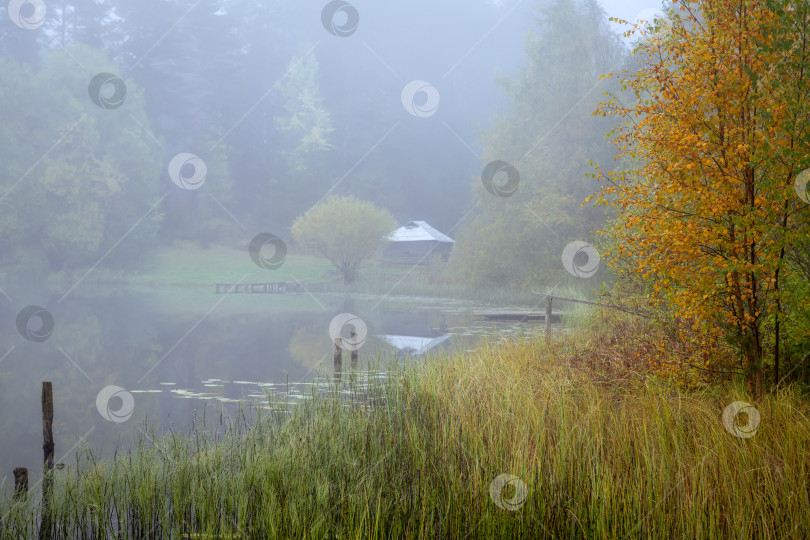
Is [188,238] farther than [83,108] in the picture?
Yes

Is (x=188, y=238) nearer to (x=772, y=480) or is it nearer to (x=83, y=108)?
(x=83, y=108)

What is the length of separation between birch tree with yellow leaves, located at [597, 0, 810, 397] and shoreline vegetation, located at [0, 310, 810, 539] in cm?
89

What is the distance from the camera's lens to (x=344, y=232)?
3769 centimetres

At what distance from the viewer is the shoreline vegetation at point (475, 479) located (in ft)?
14.5

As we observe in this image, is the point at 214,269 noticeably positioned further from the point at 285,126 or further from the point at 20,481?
the point at 20,481

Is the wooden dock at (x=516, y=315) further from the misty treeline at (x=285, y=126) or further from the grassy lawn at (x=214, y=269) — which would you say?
the grassy lawn at (x=214, y=269)

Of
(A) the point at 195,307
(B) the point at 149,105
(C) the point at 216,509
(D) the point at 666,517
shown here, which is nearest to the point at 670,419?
(D) the point at 666,517

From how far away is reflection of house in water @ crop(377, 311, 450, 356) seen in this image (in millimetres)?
16188

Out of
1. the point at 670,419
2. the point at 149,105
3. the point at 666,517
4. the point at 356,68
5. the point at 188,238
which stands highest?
the point at 356,68

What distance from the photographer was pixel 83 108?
126 feet

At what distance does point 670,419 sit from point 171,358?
1161 cm

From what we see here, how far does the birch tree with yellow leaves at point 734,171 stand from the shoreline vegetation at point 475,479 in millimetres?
895

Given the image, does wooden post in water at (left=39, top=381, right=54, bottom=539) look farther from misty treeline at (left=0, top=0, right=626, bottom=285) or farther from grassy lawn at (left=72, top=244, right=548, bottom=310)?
grassy lawn at (left=72, top=244, right=548, bottom=310)

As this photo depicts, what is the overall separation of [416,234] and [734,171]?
39.2 m
